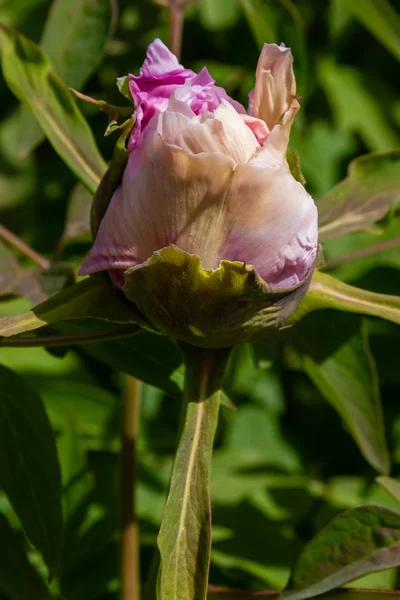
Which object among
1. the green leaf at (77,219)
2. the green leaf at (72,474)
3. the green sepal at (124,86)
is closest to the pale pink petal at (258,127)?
the green sepal at (124,86)

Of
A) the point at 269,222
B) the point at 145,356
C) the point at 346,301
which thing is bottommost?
the point at 145,356

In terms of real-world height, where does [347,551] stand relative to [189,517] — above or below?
below

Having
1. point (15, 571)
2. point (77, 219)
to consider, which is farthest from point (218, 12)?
point (15, 571)

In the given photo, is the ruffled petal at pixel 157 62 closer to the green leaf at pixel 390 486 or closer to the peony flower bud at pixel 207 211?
the peony flower bud at pixel 207 211

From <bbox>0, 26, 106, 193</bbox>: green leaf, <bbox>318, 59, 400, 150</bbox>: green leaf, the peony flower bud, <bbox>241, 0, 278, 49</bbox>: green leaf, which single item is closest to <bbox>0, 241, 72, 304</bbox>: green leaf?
<bbox>0, 26, 106, 193</bbox>: green leaf

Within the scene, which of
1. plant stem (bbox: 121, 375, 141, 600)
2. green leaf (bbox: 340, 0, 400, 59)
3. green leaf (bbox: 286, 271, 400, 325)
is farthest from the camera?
green leaf (bbox: 340, 0, 400, 59)

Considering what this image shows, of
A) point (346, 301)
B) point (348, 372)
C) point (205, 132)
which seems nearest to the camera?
point (205, 132)

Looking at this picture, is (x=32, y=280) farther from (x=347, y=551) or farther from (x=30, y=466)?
(x=347, y=551)

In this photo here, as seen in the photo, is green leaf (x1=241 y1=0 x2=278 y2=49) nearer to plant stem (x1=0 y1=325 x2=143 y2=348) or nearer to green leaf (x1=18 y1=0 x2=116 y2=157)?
green leaf (x1=18 y1=0 x2=116 y2=157)
